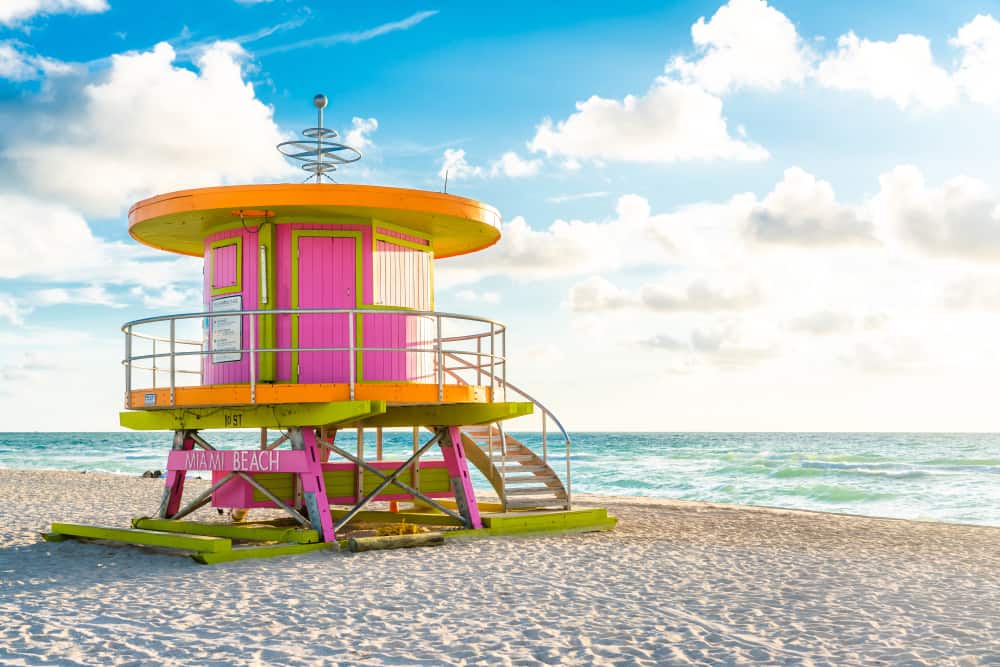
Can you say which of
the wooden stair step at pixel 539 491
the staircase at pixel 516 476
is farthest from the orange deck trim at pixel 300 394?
the wooden stair step at pixel 539 491

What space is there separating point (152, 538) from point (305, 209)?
4.49 metres

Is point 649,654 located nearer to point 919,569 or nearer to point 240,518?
point 919,569

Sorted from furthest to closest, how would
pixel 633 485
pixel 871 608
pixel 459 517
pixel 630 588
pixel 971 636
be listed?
1. pixel 633 485
2. pixel 459 517
3. pixel 630 588
4. pixel 871 608
5. pixel 971 636

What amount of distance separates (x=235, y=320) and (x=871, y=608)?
817cm

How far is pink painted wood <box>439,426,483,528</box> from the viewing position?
13.5 metres

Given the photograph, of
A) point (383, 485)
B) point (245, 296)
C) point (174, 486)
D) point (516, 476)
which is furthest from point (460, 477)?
point (174, 486)

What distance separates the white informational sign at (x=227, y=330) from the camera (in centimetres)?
1241

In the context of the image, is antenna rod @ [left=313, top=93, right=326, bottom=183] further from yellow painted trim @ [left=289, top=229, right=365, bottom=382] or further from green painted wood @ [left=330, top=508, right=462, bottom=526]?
green painted wood @ [left=330, top=508, right=462, bottom=526]

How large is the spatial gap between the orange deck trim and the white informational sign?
0.71 meters

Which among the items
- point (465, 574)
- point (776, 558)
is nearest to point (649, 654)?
point (465, 574)

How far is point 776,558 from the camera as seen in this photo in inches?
466

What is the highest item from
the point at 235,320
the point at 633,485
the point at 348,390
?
the point at 235,320

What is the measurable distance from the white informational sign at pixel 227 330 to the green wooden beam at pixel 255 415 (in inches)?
27.2

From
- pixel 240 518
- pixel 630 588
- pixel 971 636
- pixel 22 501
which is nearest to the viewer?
pixel 971 636
